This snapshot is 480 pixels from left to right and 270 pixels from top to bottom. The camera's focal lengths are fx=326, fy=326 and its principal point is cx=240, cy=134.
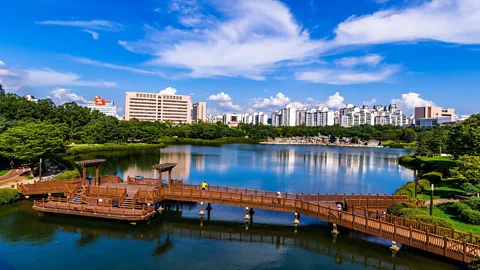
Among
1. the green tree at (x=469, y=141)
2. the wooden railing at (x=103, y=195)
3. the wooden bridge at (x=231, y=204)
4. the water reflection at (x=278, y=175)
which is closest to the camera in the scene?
the wooden bridge at (x=231, y=204)

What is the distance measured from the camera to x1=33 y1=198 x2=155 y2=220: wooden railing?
2294 centimetres

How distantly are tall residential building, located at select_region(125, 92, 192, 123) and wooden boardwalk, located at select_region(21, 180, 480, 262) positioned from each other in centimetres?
16315

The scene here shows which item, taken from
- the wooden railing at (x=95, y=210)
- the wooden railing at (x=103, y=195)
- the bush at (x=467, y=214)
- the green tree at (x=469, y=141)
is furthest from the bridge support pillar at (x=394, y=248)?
the green tree at (x=469, y=141)

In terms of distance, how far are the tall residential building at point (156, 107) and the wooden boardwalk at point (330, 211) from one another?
6423 inches

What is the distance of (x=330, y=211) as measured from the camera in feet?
73.1

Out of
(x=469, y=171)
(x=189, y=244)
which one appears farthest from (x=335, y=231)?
(x=469, y=171)

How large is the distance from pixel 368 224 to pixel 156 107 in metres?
184

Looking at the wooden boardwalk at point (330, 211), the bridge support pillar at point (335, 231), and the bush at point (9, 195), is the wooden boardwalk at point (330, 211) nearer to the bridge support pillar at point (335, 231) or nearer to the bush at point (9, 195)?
the bridge support pillar at point (335, 231)

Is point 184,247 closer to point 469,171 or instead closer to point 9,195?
point 9,195

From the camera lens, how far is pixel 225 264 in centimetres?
1777

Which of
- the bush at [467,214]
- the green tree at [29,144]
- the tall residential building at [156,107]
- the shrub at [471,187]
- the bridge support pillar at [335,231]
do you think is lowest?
the bridge support pillar at [335,231]

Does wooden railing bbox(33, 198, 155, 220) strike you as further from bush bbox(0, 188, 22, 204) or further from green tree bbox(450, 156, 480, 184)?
green tree bbox(450, 156, 480, 184)

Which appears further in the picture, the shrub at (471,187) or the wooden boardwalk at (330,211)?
the shrub at (471,187)

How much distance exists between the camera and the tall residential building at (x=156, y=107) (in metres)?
188
